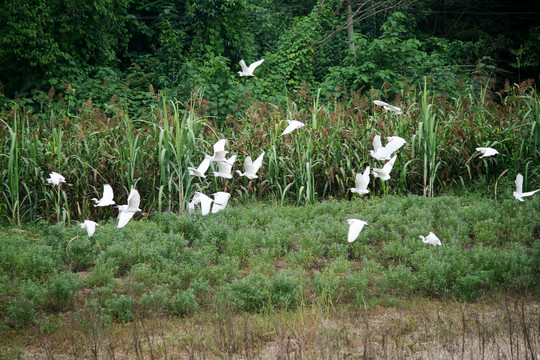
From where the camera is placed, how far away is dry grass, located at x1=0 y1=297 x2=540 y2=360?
8.19 ft

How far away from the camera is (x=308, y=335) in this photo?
2752 mm

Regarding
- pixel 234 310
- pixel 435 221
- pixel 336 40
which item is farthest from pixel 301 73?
pixel 234 310

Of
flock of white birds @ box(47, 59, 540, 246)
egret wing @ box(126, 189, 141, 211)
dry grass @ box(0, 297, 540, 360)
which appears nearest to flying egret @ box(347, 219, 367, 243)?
flock of white birds @ box(47, 59, 540, 246)

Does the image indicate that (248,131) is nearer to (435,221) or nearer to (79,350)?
(435,221)

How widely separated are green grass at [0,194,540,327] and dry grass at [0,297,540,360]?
0.15 meters

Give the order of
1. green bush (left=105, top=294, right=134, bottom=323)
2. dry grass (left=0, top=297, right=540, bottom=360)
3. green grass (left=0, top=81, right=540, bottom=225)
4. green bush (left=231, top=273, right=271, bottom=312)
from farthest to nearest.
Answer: green grass (left=0, top=81, right=540, bottom=225) → green bush (left=231, top=273, right=271, bottom=312) → green bush (left=105, top=294, right=134, bottom=323) → dry grass (left=0, top=297, right=540, bottom=360)

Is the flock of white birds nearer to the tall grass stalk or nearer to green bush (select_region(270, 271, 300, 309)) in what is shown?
green bush (select_region(270, 271, 300, 309))

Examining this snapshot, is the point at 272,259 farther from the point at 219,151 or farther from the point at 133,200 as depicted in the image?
the point at 133,200

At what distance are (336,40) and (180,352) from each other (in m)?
14.5

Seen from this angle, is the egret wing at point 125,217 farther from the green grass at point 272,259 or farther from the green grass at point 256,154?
the green grass at point 256,154

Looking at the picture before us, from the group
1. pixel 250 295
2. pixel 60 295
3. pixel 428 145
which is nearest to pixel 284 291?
pixel 250 295

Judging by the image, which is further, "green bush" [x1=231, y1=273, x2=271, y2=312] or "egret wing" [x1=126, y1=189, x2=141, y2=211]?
"egret wing" [x1=126, y1=189, x2=141, y2=211]

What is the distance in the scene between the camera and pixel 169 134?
5148 mm

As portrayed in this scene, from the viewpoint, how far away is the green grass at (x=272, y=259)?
3334 millimetres
